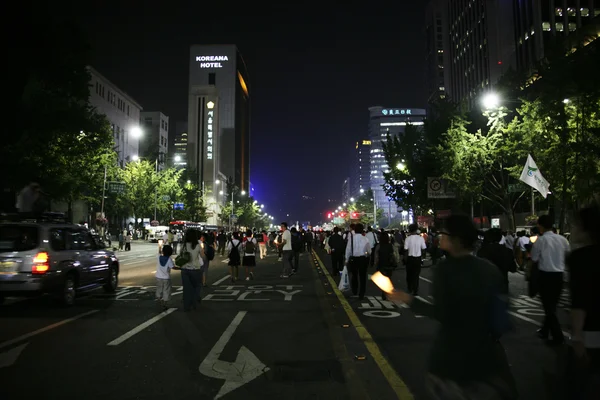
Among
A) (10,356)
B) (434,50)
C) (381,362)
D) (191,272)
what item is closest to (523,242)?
(191,272)

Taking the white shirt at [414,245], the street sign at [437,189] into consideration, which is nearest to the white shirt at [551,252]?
the white shirt at [414,245]

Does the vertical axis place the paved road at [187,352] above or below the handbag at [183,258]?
below

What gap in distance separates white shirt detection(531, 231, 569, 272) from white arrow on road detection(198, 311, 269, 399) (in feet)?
15.1

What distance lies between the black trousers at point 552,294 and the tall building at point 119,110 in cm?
6285

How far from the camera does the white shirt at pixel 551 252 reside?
7266 millimetres

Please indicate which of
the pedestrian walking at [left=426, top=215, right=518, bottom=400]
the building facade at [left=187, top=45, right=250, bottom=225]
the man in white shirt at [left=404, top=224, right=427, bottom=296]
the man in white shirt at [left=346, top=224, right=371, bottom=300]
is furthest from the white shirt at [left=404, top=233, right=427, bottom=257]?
the building facade at [left=187, top=45, right=250, bottom=225]

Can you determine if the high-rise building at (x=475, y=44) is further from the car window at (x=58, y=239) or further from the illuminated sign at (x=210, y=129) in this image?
the illuminated sign at (x=210, y=129)

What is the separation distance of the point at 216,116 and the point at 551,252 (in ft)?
441

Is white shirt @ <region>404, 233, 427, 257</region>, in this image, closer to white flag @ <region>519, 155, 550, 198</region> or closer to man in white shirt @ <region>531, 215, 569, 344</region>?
man in white shirt @ <region>531, 215, 569, 344</region>

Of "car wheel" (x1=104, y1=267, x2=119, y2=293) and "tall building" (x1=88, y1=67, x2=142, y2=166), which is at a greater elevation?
"tall building" (x1=88, y1=67, x2=142, y2=166)

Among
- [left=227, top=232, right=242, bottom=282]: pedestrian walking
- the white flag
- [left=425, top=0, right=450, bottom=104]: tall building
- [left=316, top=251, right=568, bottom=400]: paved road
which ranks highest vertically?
[left=425, top=0, right=450, bottom=104]: tall building

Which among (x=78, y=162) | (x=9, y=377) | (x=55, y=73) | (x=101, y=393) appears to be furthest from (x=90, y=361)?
(x=78, y=162)

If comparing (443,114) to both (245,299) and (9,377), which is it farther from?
(9,377)

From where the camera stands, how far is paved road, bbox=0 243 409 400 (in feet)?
16.7
